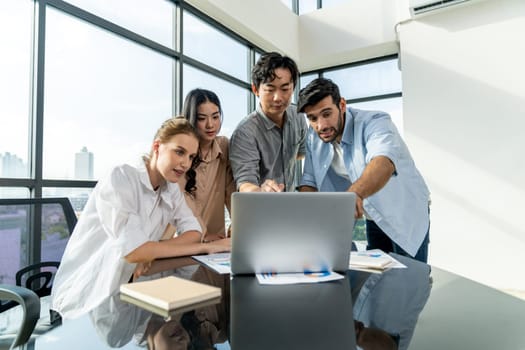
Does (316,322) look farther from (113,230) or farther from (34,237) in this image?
(34,237)

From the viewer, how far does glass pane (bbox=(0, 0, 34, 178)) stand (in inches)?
78.9

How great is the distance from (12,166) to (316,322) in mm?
2174

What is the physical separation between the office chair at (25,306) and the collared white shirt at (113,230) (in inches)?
5.2

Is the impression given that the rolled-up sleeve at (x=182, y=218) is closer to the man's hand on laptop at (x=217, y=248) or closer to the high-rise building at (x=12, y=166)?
the man's hand on laptop at (x=217, y=248)

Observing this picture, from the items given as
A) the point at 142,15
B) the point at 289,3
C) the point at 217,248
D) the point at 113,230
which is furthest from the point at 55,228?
the point at 289,3

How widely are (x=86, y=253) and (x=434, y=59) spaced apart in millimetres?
4028

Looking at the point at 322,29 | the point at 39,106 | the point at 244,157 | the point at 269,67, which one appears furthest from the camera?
the point at 322,29

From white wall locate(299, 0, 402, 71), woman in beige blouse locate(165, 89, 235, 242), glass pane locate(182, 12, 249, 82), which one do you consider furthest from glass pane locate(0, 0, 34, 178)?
white wall locate(299, 0, 402, 71)

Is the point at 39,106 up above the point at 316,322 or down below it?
above

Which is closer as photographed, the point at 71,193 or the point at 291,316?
the point at 291,316

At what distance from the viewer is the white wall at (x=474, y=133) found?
11.1 feet

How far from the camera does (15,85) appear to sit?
2.06 m

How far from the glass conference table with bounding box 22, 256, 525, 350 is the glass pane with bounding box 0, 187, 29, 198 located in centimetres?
174

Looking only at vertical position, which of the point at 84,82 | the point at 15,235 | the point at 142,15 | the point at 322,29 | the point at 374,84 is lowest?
the point at 15,235
